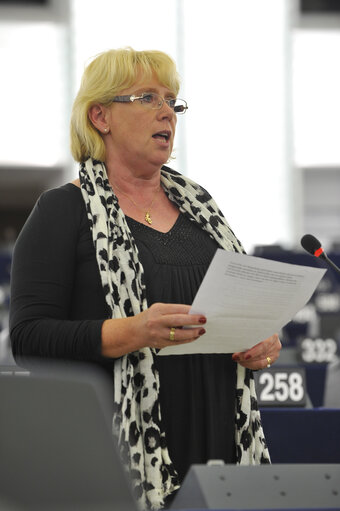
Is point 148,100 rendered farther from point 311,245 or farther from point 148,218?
point 311,245

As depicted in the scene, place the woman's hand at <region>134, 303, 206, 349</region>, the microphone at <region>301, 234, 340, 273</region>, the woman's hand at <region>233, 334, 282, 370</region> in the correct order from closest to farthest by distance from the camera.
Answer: the woman's hand at <region>134, 303, 206, 349</region>, the woman's hand at <region>233, 334, 282, 370</region>, the microphone at <region>301, 234, 340, 273</region>

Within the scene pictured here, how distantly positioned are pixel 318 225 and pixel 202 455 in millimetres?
12127

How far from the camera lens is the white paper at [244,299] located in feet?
5.57

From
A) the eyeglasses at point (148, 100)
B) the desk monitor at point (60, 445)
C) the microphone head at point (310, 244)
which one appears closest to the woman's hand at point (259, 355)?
the microphone head at point (310, 244)

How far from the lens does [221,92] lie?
1304 centimetres

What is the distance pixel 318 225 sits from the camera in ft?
45.3

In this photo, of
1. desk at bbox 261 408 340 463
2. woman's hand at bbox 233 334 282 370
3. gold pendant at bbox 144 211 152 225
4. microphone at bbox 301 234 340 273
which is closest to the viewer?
woman's hand at bbox 233 334 282 370

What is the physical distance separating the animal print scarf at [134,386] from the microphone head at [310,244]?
1.28 ft

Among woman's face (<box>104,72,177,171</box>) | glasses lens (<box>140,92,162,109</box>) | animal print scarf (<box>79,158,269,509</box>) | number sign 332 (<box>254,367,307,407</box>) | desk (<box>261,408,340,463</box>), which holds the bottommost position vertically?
desk (<box>261,408,340,463</box>)

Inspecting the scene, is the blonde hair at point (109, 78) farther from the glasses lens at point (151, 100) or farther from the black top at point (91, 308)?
the black top at point (91, 308)

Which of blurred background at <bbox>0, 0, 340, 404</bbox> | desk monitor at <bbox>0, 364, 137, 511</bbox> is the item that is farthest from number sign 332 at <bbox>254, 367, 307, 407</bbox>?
blurred background at <bbox>0, 0, 340, 404</bbox>

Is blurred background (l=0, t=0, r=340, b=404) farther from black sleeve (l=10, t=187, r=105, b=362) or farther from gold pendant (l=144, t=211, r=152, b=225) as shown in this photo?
black sleeve (l=10, t=187, r=105, b=362)

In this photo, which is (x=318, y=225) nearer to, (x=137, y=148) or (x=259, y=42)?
(x=259, y=42)

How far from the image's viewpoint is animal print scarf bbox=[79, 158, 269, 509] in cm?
181
